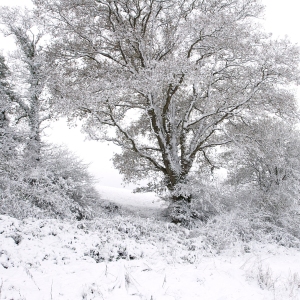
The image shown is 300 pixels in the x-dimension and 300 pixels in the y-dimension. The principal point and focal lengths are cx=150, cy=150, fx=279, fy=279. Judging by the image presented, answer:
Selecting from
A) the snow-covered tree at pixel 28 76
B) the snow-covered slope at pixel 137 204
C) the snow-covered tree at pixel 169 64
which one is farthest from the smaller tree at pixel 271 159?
the snow-covered tree at pixel 28 76

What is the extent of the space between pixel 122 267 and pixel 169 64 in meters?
7.35

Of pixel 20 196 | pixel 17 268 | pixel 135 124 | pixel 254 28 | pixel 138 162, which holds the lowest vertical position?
pixel 17 268

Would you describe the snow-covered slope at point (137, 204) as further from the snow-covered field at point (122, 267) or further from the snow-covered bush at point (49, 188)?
the snow-covered field at point (122, 267)

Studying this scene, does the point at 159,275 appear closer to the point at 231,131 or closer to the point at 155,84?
the point at 155,84

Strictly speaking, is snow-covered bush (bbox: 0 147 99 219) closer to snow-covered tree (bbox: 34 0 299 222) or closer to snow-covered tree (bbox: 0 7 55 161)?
snow-covered tree (bbox: 0 7 55 161)

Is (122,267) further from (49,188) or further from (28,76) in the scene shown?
(28,76)

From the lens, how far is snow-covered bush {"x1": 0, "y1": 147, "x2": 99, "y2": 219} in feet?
29.5

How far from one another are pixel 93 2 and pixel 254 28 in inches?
272

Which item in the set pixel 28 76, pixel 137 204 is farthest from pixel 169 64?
pixel 137 204

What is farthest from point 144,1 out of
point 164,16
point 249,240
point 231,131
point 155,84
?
point 249,240

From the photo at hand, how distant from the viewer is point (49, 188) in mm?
11578

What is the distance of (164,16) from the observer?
502 inches

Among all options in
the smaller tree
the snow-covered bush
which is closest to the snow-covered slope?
the snow-covered bush

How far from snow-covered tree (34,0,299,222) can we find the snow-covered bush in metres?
2.69
